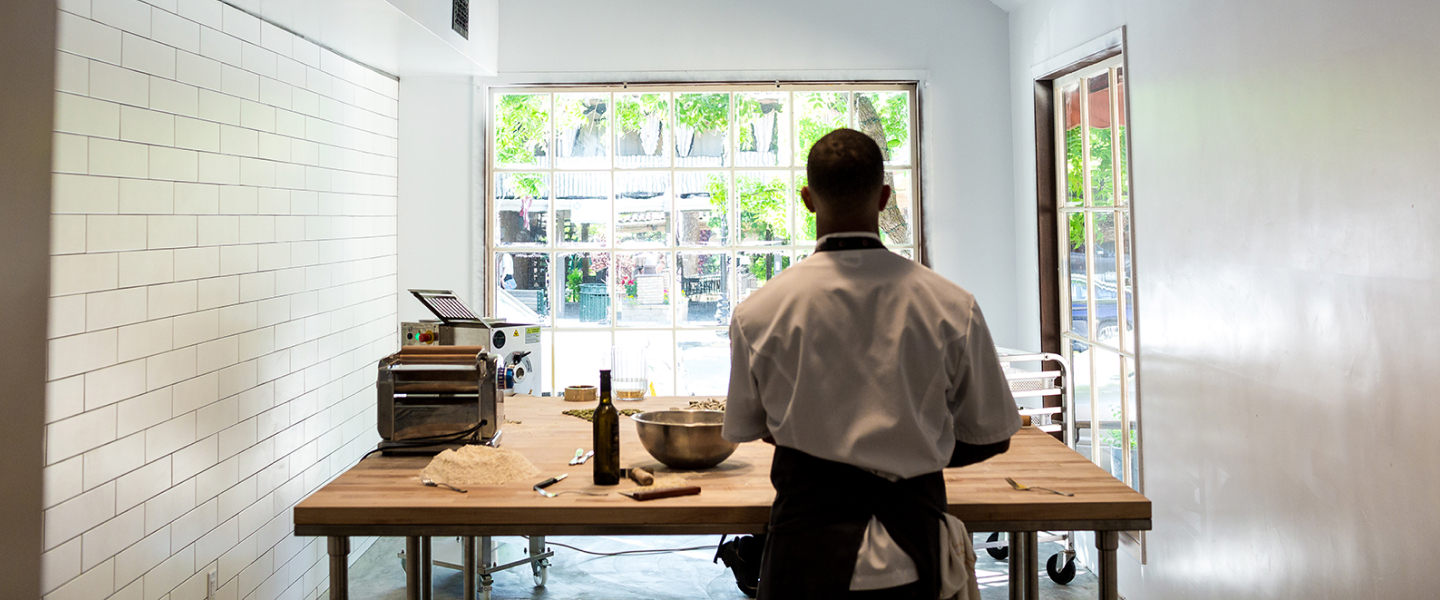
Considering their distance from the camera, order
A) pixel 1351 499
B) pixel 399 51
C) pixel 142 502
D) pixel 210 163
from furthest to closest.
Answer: pixel 399 51 → pixel 210 163 → pixel 142 502 → pixel 1351 499

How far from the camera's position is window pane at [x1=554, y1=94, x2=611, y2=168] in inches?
205

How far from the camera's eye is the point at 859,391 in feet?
5.32

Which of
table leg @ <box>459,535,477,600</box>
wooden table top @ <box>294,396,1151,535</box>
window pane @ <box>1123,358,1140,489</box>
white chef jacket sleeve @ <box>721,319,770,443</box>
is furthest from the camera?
window pane @ <box>1123,358,1140,489</box>

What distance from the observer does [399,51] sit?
14.4 feet

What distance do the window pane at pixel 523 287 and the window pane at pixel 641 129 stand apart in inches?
29.7

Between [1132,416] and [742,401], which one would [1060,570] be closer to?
[1132,416]

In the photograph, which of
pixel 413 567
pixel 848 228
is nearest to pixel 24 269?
pixel 413 567

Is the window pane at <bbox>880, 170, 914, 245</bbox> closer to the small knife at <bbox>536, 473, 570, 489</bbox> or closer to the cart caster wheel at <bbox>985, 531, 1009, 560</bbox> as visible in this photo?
the cart caster wheel at <bbox>985, 531, 1009, 560</bbox>

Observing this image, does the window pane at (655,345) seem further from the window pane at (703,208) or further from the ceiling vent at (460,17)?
the ceiling vent at (460,17)

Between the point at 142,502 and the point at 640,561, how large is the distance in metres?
2.35

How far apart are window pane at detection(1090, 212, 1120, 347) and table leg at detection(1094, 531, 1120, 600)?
2.19m

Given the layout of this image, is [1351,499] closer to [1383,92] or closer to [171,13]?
[1383,92]

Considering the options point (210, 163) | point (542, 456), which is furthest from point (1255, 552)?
point (210, 163)

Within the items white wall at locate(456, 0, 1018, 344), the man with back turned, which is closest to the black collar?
the man with back turned
